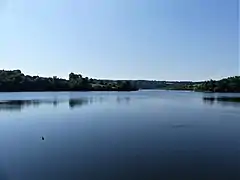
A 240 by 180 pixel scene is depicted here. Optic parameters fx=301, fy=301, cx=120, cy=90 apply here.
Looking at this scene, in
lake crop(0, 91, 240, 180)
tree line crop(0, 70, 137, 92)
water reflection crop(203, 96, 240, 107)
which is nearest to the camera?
lake crop(0, 91, 240, 180)

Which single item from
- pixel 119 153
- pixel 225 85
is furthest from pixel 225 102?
pixel 225 85

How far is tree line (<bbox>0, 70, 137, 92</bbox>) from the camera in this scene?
83.2 meters

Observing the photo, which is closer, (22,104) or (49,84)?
(22,104)

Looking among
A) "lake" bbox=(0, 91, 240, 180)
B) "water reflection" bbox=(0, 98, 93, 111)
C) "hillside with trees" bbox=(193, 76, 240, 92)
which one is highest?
"hillside with trees" bbox=(193, 76, 240, 92)

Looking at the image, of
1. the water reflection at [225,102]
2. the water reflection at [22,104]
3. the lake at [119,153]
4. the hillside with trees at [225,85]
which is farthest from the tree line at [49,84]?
the lake at [119,153]

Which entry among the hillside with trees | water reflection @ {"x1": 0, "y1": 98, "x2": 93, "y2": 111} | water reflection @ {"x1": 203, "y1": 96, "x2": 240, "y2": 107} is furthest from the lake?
the hillside with trees

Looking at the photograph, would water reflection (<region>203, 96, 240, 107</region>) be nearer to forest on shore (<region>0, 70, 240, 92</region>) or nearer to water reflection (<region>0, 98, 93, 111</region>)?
water reflection (<region>0, 98, 93, 111</region>)

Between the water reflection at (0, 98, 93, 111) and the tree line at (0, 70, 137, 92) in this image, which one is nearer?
the water reflection at (0, 98, 93, 111)

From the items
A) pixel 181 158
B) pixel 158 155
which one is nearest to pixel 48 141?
pixel 158 155

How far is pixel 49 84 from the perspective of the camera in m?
96.0

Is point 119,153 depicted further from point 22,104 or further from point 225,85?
point 225,85

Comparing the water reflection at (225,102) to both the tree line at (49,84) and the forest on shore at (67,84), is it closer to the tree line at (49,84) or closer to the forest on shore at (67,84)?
the forest on shore at (67,84)

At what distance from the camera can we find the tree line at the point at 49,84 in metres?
83.2

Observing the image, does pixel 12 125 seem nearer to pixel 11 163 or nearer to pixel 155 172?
pixel 11 163
